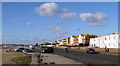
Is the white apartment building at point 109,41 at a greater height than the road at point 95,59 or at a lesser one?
greater

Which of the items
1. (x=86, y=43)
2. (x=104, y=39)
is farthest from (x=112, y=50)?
(x=86, y=43)

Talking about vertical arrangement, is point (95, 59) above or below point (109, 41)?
below

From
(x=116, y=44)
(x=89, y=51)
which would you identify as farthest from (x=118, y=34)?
(x=89, y=51)

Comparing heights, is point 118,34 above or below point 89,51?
above

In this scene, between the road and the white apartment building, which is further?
the white apartment building

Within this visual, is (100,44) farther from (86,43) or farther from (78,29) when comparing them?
(86,43)

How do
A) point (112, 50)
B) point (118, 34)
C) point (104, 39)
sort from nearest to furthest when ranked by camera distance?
point (112, 50) → point (118, 34) → point (104, 39)

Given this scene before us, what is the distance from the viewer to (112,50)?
55.2m

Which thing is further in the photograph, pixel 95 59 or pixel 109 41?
pixel 109 41

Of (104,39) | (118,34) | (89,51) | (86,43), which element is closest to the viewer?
(89,51)

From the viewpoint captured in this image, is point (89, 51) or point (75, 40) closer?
point (89, 51)

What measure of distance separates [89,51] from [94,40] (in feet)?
204

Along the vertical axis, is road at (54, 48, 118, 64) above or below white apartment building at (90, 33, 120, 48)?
below

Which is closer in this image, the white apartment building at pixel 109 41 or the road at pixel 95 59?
the road at pixel 95 59
